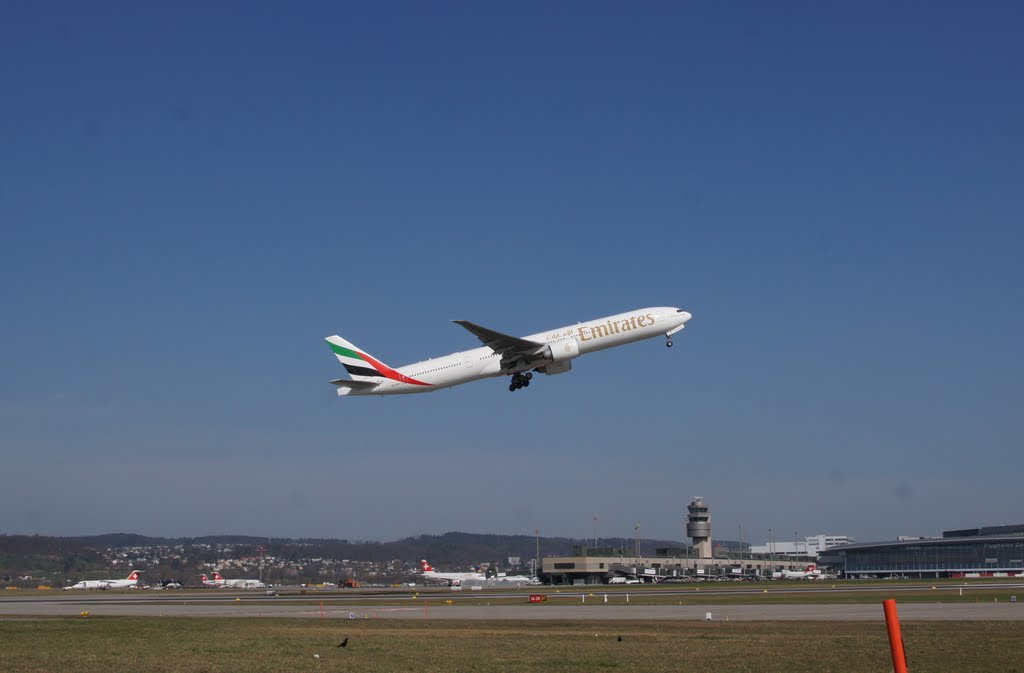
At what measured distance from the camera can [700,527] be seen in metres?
196

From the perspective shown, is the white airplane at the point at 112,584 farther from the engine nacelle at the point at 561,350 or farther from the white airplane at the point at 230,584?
the engine nacelle at the point at 561,350

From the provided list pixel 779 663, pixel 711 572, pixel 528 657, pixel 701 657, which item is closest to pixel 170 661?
pixel 528 657

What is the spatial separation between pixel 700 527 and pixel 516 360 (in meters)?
136

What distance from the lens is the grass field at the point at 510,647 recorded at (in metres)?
28.1

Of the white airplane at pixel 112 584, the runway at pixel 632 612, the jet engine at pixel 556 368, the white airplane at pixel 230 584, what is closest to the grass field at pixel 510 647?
the runway at pixel 632 612

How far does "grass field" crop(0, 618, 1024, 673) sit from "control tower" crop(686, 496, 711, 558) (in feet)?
498

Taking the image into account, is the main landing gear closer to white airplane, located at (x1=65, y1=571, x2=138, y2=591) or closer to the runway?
the runway

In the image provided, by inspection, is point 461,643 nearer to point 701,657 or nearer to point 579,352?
point 701,657

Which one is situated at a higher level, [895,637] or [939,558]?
[939,558]

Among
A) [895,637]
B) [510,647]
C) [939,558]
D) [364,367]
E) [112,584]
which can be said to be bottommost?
[510,647]

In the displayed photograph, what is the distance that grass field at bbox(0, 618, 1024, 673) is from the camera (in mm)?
28078

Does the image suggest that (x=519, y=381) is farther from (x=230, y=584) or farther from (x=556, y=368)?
(x=230, y=584)

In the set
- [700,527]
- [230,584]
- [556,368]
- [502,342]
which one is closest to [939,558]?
[700,527]

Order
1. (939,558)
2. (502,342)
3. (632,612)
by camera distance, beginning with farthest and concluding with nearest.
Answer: (939,558), (502,342), (632,612)
